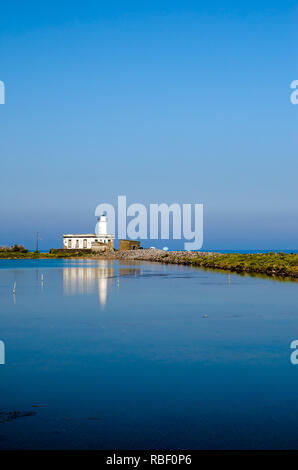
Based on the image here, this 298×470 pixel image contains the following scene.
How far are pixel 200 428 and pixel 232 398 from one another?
1.86 m

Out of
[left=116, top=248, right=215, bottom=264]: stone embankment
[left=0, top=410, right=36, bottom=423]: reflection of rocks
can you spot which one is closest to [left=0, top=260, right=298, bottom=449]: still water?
[left=0, top=410, right=36, bottom=423]: reflection of rocks

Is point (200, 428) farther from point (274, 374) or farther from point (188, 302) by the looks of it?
point (188, 302)

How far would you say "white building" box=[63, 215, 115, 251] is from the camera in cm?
11756

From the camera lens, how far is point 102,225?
11875 cm

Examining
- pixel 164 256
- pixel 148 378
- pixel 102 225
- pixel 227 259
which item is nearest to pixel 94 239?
pixel 102 225

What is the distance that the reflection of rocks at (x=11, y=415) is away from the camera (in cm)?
808

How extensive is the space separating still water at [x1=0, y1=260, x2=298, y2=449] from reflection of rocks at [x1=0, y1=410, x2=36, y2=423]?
16 millimetres

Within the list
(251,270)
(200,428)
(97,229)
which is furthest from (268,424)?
(97,229)

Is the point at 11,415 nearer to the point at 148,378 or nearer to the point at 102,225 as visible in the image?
the point at 148,378

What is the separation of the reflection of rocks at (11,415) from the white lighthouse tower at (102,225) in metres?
109

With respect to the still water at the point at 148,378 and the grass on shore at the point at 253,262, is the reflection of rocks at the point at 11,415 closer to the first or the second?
the still water at the point at 148,378

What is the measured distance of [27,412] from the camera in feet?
27.9

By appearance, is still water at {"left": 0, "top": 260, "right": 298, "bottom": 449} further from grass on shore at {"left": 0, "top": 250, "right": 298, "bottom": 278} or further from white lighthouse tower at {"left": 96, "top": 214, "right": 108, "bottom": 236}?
white lighthouse tower at {"left": 96, "top": 214, "right": 108, "bottom": 236}

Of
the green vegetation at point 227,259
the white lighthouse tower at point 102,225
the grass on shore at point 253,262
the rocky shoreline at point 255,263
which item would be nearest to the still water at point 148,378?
the rocky shoreline at point 255,263
